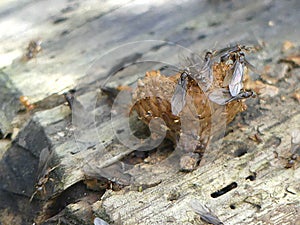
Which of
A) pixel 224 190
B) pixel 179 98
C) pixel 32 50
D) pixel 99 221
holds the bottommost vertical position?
pixel 224 190

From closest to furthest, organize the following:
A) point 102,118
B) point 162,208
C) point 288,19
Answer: point 162,208 → point 102,118 → point 288,19

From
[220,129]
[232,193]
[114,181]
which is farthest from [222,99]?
[114,181]

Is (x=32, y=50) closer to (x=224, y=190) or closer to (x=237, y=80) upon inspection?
(x=237, y=80)

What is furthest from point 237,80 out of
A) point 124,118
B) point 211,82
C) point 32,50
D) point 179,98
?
point 32,50

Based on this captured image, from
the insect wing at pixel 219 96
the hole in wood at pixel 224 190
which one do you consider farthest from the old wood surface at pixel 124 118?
the insect wing at pixel 219 96

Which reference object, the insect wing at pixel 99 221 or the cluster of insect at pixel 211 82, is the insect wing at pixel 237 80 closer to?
the cluster of insect at pixel 211 82

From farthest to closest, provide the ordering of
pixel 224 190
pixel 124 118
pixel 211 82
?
pixel 124 118 < pixel 211 82 < pixel 224 190

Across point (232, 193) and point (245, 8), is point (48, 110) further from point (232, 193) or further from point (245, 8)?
point (245, 8)
